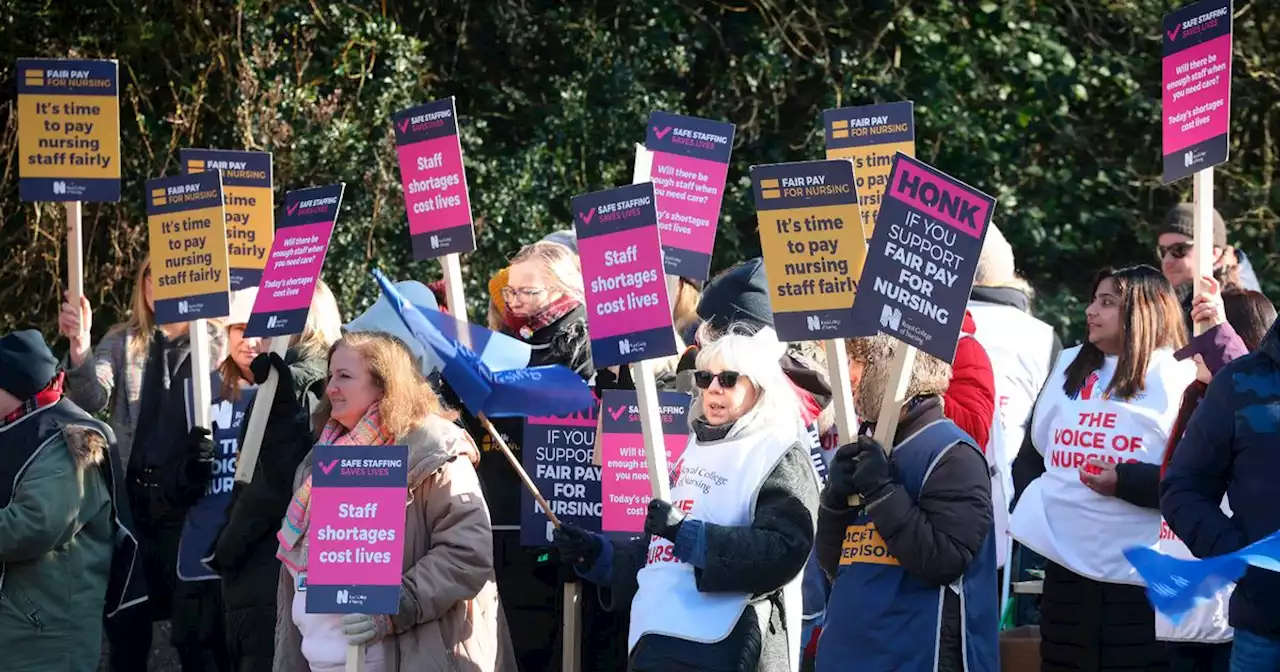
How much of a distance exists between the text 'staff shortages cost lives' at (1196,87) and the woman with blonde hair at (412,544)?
2480 mm

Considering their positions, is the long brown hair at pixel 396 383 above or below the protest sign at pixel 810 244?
below

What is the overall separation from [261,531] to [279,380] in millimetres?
521

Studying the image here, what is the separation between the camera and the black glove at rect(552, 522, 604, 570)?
→ 19.1 feet

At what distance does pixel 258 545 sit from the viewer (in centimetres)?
650

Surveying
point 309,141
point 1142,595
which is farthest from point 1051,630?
point 309,141

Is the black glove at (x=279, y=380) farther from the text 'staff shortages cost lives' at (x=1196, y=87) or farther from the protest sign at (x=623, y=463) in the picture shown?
the text 'staff shortages cost lives' at (x=1196, y=87)

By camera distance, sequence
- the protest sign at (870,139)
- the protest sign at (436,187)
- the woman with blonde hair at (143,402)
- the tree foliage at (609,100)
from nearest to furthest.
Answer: the protest sign at (870,139)
the protest sign at (436,187)
the woman with blonde hair at (143,402)
the tree foliage at (609,100)

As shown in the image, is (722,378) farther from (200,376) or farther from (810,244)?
(200,376)

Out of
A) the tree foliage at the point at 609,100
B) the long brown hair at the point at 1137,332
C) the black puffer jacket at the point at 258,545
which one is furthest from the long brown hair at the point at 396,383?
the tree foliage at the point at 609,100

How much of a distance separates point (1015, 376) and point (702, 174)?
148 cm

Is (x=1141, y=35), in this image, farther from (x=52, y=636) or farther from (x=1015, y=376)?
(x=52, y=636)

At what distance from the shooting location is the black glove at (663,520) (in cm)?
518

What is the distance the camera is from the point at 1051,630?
6.32 metres

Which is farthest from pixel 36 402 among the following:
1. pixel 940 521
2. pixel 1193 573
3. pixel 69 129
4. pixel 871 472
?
pixel 1193 573
